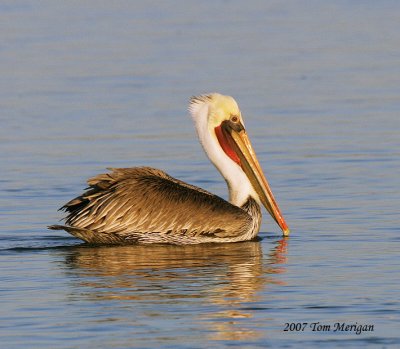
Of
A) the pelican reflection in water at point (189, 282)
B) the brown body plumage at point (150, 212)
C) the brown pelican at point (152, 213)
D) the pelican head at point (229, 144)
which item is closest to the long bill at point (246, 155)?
the pelican head at point (229, 144)

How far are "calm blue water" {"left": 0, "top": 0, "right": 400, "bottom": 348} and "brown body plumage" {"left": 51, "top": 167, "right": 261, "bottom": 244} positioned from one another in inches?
4.9

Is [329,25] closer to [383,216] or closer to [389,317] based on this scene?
[383,216]

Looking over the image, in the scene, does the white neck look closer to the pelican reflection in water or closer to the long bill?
the long bill

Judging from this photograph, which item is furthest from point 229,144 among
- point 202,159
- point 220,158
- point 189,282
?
point 189,282

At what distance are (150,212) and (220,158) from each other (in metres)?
1.13

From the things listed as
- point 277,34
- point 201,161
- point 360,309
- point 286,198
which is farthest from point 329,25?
point 360,309

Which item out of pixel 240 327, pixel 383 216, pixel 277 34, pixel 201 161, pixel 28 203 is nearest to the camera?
pixel 240 327

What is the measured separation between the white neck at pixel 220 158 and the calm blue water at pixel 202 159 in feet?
1.45

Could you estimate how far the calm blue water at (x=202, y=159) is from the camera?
8031 mm

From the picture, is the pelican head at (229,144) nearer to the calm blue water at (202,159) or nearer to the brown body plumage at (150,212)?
the calm blue water at (202,159)

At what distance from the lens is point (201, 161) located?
45.3ft

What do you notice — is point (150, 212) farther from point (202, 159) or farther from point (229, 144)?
point (202, 159)

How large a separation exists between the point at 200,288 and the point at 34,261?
1.64m

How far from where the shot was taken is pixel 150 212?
10742 mm
